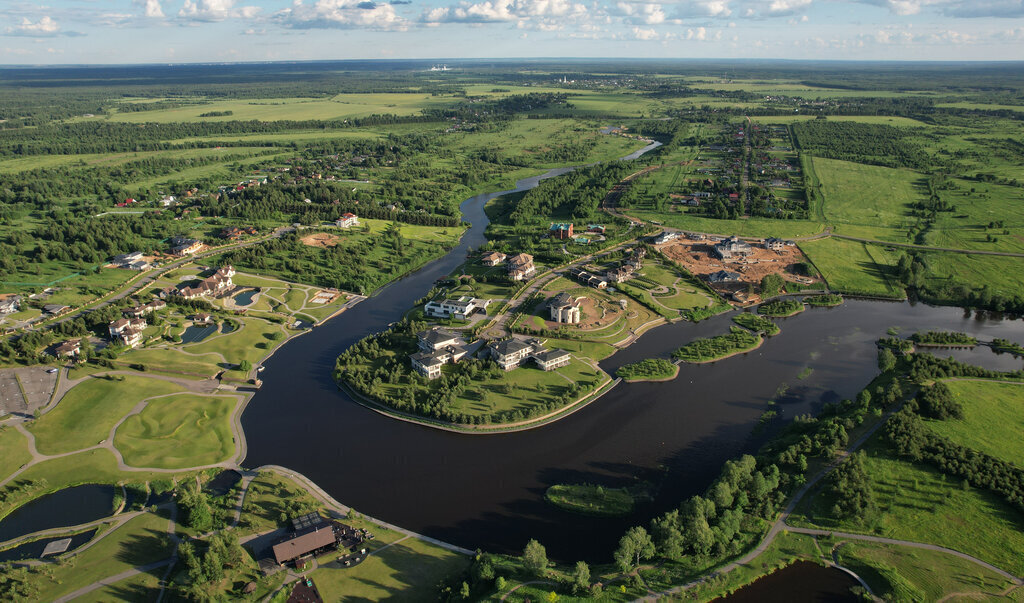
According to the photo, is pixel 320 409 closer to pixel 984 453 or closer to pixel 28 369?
pixel 28 369

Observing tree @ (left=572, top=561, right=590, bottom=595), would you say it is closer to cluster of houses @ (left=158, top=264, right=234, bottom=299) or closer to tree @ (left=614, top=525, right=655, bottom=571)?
tree @ (left=614, top=525, right=655, bottom=571)

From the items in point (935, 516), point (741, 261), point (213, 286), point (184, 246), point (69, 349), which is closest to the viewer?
point (935, 516)

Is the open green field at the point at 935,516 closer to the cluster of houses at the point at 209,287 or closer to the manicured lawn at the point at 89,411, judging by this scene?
the manicured lawn at the point at 89,411

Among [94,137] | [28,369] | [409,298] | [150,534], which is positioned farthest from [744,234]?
[94,137]

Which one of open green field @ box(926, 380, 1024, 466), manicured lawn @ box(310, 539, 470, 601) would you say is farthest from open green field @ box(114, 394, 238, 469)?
open green field @ box(926, 380, 1024, 466)

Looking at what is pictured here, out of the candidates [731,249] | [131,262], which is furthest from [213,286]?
[731,249]

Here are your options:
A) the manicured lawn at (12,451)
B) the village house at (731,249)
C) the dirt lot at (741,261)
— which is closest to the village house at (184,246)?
the manicured lawn at (12,451)

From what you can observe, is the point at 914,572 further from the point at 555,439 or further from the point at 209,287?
the point at 209,287
